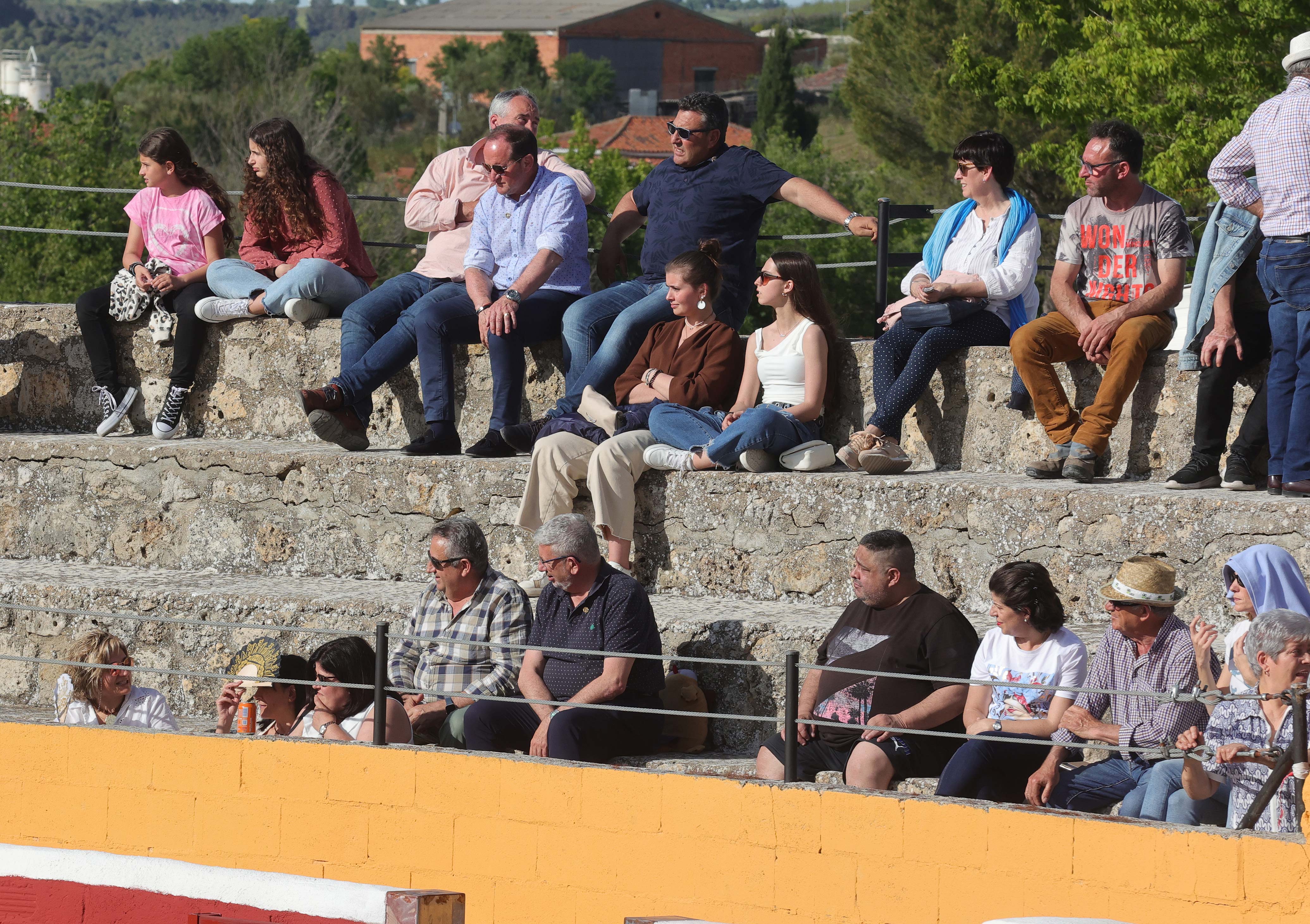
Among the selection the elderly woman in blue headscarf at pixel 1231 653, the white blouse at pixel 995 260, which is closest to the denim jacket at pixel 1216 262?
the white blouse at pixel 995 260

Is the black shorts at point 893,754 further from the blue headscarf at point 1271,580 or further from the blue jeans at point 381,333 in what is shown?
the blue jeans at point 381,333

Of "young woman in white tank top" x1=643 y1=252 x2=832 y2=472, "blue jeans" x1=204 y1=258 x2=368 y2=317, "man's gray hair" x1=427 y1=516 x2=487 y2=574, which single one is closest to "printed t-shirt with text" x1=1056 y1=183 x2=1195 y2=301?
"young woman in white tank top" x1=643 y1=252 x2=832 y2=472

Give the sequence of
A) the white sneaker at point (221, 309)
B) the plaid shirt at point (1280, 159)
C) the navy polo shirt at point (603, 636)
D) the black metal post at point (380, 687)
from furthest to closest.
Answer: the white sneaker at point (221, 309) → the plaid shirt at point (1280, 159) → the navy polo shirt at point (603, 636) → the black metal post at point (380, 687)

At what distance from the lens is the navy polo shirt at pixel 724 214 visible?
7273 millimetres

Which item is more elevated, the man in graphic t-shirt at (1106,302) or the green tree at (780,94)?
the green tree at (780,94)

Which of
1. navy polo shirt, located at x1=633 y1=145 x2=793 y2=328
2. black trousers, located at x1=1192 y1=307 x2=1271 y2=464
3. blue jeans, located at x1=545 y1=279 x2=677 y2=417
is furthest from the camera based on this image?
navy polo shirt, located at x1=633 y1=145 x2=793 y2=328

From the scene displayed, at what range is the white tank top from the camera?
22.0 ft

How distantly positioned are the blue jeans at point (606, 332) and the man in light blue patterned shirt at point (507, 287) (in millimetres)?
176

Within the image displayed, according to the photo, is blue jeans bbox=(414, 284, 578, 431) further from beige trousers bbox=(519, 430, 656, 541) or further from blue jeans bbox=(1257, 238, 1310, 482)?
blue jeans bbox=(1257, 238, 1310, 482)

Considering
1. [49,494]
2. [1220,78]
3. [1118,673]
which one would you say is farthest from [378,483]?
[1220,78]

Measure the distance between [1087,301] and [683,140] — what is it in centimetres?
194

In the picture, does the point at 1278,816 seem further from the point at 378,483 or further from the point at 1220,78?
the point at 1220,78

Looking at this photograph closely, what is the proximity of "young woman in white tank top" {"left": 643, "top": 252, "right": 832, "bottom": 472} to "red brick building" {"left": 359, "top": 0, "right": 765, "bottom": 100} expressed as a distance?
359ft

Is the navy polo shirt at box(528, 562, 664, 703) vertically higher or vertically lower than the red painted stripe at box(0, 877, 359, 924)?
higher
